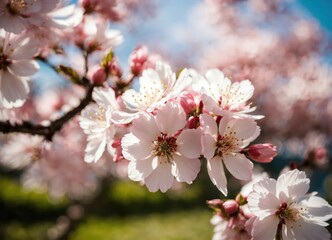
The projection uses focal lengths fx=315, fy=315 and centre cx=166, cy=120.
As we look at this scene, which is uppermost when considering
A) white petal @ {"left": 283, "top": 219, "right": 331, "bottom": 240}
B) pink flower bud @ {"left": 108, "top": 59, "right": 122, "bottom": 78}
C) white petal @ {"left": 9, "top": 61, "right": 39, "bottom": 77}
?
pink flower bud @ {"left": 108, "top": 59, "right": 122, "bottom": 78}

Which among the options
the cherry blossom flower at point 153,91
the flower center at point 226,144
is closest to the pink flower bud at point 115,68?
the cherry blossom flower at point 153,91

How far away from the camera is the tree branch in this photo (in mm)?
1575

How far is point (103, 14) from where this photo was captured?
1.99 m

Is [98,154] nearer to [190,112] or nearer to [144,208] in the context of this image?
[190,112]

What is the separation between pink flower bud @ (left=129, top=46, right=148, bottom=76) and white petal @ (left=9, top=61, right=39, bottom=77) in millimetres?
433

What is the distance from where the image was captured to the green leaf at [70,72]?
5.03 feet

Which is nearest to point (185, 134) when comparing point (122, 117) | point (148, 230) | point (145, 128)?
point (145, 128)

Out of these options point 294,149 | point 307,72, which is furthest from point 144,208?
point 307,72

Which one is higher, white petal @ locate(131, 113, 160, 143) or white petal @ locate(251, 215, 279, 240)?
white petal @ locate(131, 113, 160, 143)

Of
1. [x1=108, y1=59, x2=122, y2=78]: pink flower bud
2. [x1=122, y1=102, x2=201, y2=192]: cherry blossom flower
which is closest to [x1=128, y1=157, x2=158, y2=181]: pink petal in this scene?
[x1=122, y1=102, x2=201, y2=192]: cherry blossom flower

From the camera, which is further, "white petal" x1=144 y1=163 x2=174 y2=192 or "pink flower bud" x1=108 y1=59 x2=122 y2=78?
"pink flower bud" x1=108 y1=59 x2=122 y2=78

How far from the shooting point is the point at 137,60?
1.51 metres

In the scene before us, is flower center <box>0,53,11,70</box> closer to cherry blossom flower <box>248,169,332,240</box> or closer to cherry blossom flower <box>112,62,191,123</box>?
cherry blossom flower <box>112,62,191,123</box>

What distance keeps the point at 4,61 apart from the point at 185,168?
37.0 inches
